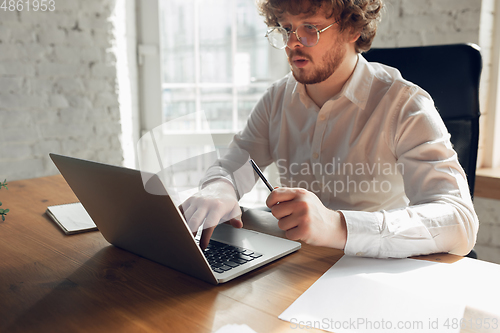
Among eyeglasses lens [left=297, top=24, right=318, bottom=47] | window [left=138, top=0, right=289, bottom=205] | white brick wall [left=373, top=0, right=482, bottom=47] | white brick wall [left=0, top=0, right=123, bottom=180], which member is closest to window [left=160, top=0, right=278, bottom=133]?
window [left=138, top=0, right=289, bottom=205]

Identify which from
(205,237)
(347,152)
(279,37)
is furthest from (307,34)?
(205,237)

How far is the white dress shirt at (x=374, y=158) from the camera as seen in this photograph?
0.73 metres

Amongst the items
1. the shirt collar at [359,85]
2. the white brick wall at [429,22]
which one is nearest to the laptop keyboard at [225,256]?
the shirt collar at [359,85]

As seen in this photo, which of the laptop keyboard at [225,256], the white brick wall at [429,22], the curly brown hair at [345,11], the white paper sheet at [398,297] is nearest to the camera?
the white paper sheet at [398,297]

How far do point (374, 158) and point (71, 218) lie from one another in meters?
0.79

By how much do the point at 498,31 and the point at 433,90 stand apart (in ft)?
3.31

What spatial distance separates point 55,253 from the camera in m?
0.72

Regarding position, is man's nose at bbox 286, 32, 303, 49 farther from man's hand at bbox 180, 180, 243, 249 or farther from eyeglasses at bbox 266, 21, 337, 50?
man's hand at bbox 180, 180, 243, 249

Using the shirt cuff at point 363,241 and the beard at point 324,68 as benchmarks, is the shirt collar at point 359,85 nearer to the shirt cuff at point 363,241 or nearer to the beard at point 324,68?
the beard at point 324,68

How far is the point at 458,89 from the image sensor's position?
1112 millimetres

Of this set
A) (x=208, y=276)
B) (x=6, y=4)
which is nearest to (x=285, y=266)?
(x=208, y=276)

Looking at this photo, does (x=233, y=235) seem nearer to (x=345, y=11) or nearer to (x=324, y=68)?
(x=324, y=68)

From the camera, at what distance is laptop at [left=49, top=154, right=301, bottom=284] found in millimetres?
530

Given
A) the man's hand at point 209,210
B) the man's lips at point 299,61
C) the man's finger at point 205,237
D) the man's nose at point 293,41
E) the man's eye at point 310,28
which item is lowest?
the man's finger at point 205,237
